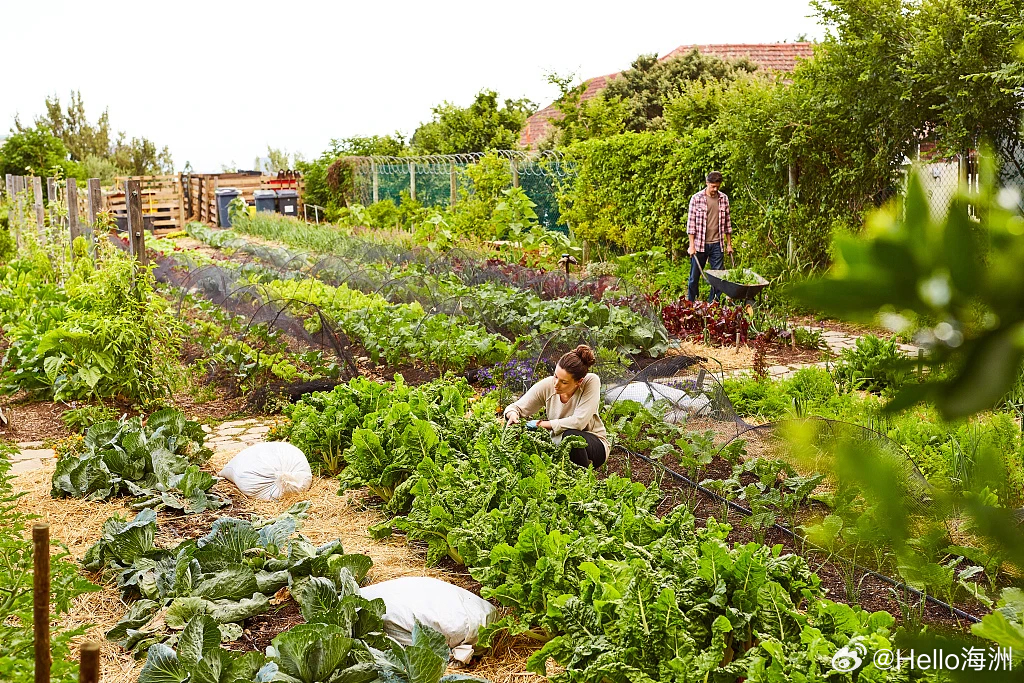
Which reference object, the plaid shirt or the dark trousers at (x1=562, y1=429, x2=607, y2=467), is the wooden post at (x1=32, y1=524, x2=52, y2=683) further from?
the plaid shirt

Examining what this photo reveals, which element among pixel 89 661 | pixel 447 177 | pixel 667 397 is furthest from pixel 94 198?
pixel 447 177

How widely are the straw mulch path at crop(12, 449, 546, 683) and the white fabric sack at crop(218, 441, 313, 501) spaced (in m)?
0.06

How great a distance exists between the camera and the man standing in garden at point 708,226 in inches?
415

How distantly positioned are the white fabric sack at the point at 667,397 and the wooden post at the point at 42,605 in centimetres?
405

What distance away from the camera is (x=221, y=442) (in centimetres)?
632

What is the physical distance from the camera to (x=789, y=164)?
11.3 meters

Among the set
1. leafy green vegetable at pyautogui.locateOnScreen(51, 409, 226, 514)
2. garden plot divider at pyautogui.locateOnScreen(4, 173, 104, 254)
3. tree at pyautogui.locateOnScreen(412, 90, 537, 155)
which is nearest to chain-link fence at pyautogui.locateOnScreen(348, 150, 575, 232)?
tree at pyautogui.locateOnScreen(412, 90, 537, 155)

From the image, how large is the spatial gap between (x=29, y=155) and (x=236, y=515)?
22547 millimetres

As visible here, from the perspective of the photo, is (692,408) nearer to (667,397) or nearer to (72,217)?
(667,397)

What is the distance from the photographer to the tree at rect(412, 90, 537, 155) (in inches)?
961

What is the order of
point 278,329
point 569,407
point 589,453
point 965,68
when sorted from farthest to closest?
point 965,68, point 278,329, point 569,407, point 589,453

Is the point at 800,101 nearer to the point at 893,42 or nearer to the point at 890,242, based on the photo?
the point at 893,42

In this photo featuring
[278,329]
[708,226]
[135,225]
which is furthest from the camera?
[708,226]

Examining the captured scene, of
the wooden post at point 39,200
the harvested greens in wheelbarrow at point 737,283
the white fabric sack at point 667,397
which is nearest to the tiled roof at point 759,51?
the wooden post at point 39,200
